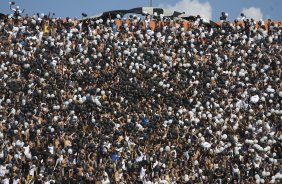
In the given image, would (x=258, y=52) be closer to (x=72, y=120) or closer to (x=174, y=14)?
(x=174, y=14)

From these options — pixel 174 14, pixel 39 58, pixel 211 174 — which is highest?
pixel 174 14

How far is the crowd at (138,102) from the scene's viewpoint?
1948 centimetres

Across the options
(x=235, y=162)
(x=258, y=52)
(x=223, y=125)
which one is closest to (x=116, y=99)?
(x=223, y=125)

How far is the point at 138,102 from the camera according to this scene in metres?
25.2

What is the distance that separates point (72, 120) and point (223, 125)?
674 centimetres

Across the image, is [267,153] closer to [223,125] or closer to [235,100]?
[223,125]

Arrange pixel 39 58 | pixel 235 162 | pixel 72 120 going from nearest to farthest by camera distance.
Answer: pixel 235 162 → pixel 72 120 → pixel 39 58

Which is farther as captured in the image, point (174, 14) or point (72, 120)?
point (174, 14)

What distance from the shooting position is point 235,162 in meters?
20.2

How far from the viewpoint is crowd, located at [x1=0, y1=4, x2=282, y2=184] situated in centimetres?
1948

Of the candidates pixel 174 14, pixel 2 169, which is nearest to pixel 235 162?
pixel 2 169

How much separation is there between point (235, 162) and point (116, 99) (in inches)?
291

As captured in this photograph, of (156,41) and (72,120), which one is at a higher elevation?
(156,41)

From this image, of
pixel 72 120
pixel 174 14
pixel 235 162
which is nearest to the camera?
pixel 235 162
